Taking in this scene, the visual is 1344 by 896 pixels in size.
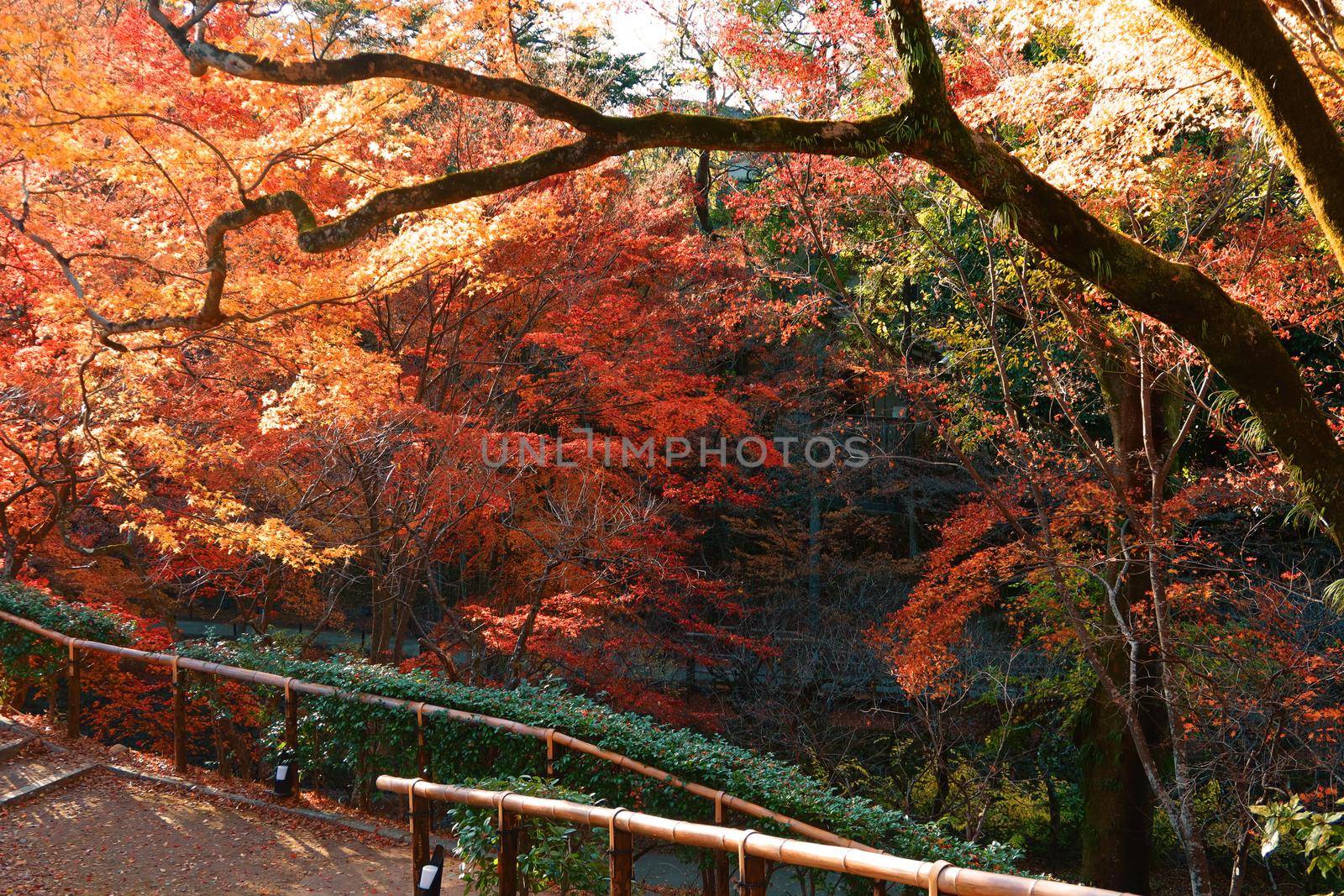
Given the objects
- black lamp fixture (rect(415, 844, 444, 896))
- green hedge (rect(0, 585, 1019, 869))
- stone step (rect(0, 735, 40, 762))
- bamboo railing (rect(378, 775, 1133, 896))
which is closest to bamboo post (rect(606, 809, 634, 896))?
bamboo railing (rect(378, 775, 1133, 896))

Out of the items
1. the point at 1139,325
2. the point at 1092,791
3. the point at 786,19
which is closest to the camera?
the point at 1139,325

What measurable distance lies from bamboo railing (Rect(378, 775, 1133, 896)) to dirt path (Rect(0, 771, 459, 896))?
3.55 ft

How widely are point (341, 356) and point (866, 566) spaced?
26.0 ft

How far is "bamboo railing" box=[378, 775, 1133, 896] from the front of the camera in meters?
2.47

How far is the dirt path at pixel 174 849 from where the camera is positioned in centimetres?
476

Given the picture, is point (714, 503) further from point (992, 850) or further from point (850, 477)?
point (992, 850)

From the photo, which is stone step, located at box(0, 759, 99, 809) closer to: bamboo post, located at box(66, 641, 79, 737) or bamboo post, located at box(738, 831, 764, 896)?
bamboo post, located at box(66, 641, 79, 737)

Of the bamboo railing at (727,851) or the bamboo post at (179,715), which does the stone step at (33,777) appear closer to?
the bamboo post at (179,715)

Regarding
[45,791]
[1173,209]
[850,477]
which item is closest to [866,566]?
[850,477]

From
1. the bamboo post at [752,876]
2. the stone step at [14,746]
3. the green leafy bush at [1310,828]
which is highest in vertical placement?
the green leafy bush at [1310,828]

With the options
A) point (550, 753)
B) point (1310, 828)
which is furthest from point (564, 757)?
point (1310, 828)

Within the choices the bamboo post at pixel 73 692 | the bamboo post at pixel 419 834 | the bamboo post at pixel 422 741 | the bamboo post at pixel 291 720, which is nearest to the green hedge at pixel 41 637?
the bamboo post at pixel 73 692

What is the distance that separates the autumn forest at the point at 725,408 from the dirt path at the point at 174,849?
1.85 ft

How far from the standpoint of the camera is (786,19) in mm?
12680
